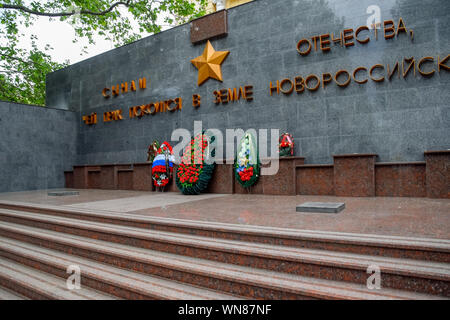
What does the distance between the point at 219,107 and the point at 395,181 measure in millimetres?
5552

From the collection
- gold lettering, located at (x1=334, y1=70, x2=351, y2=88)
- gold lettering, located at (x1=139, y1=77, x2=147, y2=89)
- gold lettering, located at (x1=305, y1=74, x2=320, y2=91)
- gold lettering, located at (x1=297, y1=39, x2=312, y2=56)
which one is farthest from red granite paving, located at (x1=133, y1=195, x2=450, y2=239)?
gold lettering, located at (x1=139, y1=77, x2=147, y2=89)

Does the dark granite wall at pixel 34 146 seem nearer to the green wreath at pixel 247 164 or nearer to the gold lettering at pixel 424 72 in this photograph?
the green wreath at pixel 247 164

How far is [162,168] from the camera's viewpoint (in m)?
9.48

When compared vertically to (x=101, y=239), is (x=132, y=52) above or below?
above

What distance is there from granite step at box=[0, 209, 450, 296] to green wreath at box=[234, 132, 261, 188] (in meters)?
3.91

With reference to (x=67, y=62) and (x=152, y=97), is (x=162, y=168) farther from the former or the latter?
(x=67, y=62)

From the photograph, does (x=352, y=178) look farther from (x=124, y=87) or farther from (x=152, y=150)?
(x=124, y=87)

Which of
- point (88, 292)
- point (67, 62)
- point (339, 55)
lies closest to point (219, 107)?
point (339, 55)

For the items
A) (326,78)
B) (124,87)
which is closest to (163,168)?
(124,87)

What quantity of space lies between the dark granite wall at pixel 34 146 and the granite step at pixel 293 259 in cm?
902

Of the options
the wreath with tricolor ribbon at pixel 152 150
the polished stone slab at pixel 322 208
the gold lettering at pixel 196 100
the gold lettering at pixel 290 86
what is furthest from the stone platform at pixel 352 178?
the gold lettering at pixel 196 100

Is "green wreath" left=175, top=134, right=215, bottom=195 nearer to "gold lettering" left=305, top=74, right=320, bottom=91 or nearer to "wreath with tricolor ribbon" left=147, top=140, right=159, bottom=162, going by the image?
"wreath with tricolor ribbon" left=147, top=140, right=159, bottom=162

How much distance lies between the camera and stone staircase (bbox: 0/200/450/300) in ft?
8.82

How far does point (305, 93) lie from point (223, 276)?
652 centimetres
